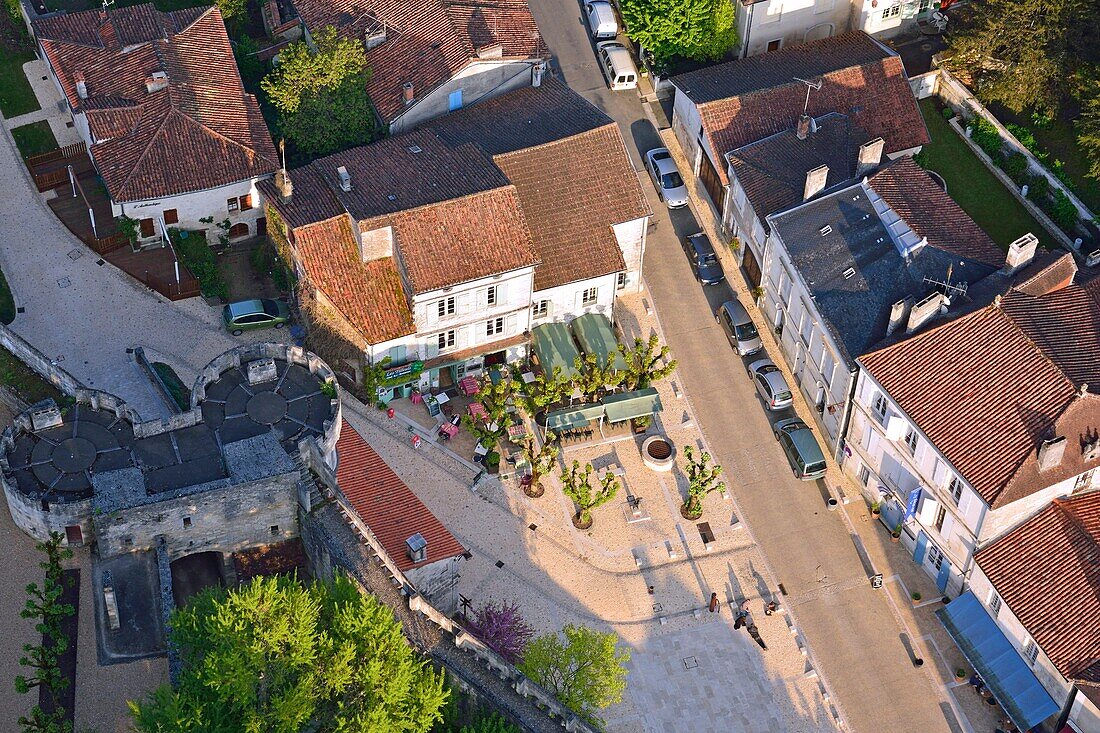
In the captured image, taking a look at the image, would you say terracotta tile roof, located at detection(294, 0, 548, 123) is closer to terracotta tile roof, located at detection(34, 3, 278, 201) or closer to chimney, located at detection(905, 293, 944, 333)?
terracotta tile roof, located at detection(34, 3, 278, 201)

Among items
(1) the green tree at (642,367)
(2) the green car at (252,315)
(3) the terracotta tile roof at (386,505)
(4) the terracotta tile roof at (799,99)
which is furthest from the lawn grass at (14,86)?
(1) the green tree at (642,367)

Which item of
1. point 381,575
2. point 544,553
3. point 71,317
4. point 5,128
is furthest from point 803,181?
point 5,128

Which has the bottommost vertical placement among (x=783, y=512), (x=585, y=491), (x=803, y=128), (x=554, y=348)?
(x=783, y=512)

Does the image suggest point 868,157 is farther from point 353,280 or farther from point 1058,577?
point 353,280

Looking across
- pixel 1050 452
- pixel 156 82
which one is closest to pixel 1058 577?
pixel 1050 452

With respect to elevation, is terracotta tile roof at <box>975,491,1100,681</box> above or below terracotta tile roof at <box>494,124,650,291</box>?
below

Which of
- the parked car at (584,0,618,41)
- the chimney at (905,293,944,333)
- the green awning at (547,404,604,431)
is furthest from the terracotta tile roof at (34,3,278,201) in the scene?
the chimney at (905,293,944,333)

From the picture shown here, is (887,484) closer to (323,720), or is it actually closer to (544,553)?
(544,553)
